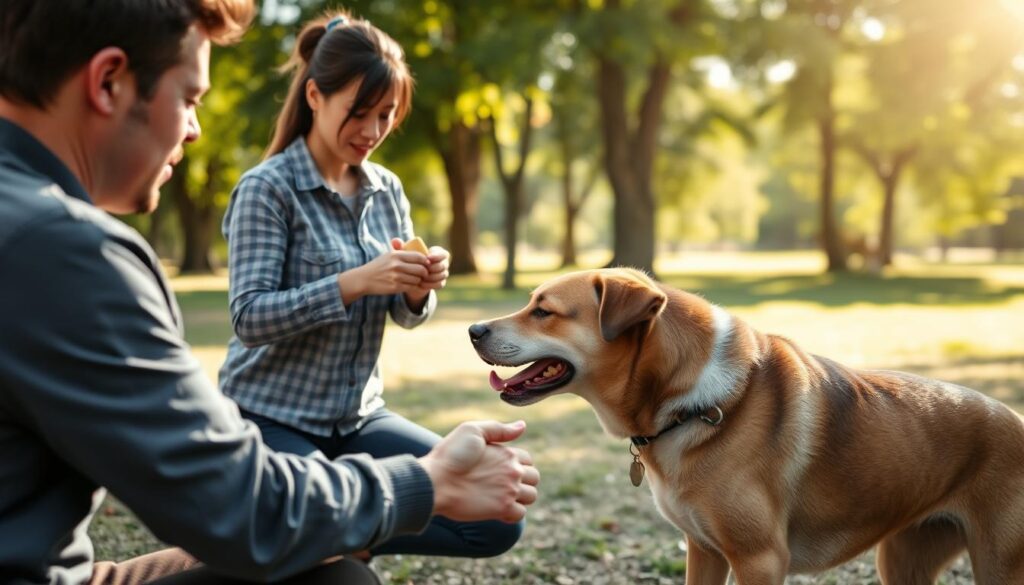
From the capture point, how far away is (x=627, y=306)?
12.3 ft

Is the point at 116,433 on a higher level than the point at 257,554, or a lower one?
higher

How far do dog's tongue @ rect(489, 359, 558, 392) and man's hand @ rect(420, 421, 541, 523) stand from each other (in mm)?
1688

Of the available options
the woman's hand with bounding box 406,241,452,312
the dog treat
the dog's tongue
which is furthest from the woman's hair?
the dog's tongue

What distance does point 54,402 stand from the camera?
1.55 meters

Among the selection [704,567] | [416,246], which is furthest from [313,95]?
[704,567]

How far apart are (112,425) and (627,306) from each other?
247 cm

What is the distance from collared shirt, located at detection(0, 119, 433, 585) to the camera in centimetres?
154

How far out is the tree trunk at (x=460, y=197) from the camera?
34594 millimetres

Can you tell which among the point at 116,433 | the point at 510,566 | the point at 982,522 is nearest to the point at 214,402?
the point at 116,433

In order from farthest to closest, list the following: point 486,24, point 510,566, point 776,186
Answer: point 776,186 < point 486,24 < point 510,566

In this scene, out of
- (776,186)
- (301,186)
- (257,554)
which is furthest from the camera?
(776,186)

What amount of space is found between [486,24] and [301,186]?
25274 mm

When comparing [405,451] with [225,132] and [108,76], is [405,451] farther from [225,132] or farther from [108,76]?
[225,132]

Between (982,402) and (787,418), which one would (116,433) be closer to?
(787,418)
